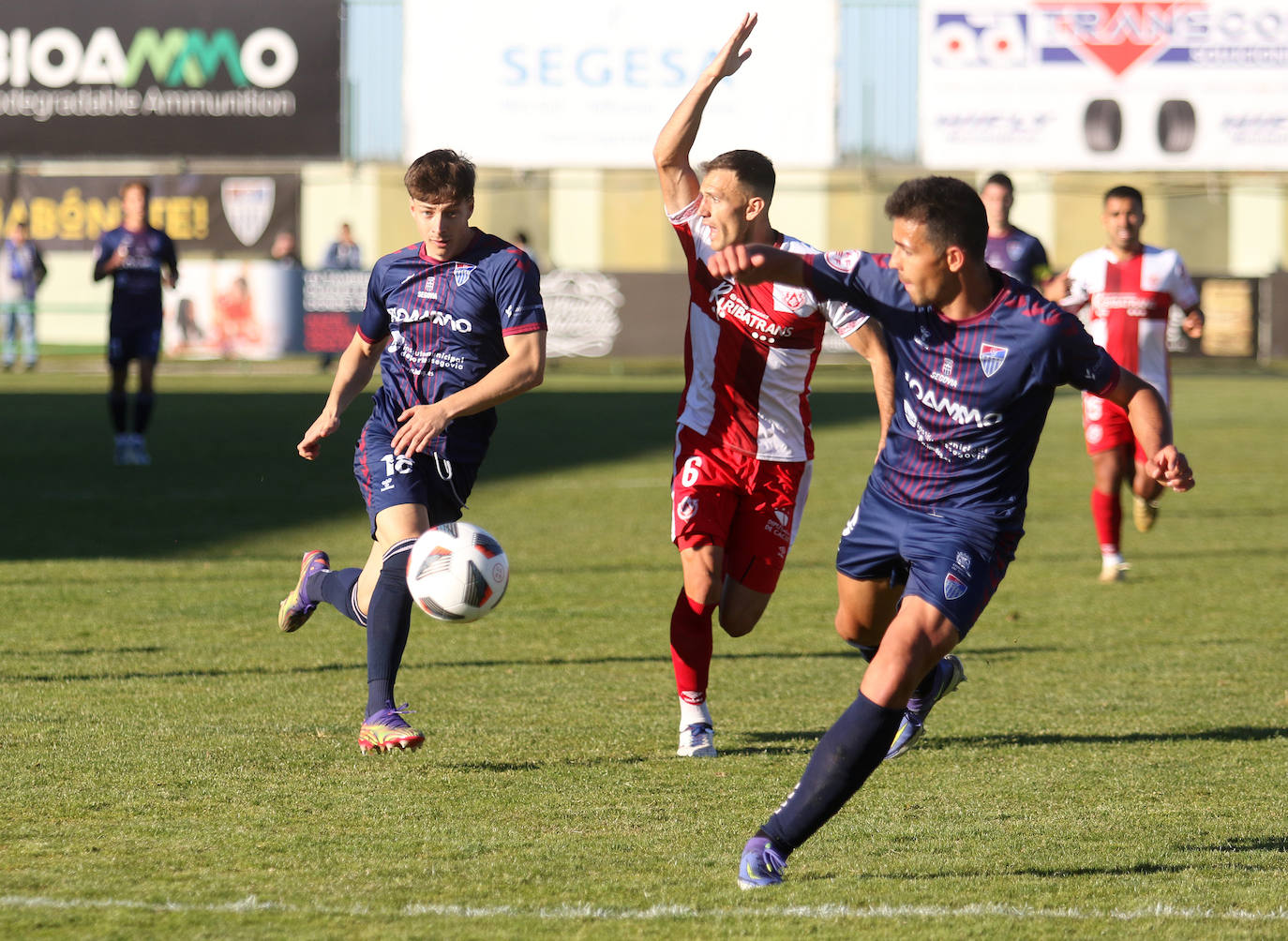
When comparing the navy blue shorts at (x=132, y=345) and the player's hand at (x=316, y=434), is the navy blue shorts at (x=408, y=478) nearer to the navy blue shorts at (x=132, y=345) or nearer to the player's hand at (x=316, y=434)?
the player's hand at (x=316, y=434)

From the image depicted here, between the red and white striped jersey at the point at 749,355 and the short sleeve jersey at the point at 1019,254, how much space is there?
527cm

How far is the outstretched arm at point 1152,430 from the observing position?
431 cm

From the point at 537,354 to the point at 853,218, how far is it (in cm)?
3975

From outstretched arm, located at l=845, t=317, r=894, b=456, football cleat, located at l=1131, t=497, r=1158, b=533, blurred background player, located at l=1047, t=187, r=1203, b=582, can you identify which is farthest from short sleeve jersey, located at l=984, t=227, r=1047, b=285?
outstretched arm, located at l=845, t=317, r=894, b=456

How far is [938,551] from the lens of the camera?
4465 millimetres

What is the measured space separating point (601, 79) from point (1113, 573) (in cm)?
2382

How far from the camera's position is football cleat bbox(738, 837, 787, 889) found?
412cm

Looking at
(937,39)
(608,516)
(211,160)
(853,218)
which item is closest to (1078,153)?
(937,39)

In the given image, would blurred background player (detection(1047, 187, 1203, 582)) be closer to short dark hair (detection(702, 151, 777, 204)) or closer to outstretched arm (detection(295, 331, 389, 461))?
short dark hair (detection(702, 151, 777, 204))

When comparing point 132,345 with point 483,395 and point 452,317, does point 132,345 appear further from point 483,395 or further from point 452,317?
point 483,395

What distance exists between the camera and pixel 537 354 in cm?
557

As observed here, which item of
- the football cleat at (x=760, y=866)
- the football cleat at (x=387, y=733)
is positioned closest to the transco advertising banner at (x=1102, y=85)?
the football cleat at (x=387, y=733)

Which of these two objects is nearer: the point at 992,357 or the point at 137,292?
the point at 992,357

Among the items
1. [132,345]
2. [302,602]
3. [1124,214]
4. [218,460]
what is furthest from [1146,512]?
[132,345]
